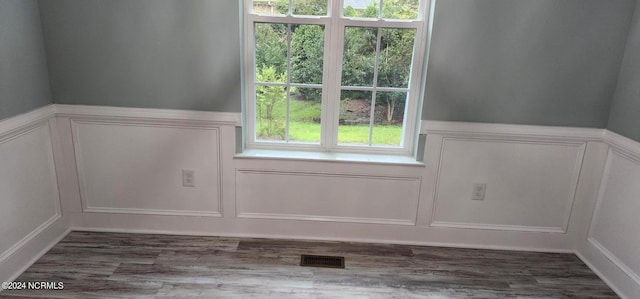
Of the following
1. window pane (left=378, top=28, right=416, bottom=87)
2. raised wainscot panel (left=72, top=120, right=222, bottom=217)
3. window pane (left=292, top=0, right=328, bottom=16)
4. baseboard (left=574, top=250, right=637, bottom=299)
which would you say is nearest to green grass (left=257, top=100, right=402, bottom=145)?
window pane (left=378, top=28, right=416, bottom=87)

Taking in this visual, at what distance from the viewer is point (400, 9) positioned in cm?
238

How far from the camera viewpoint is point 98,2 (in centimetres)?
225

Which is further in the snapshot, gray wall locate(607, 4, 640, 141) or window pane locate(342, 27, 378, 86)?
window pane locate(342, 27, 378, 86)

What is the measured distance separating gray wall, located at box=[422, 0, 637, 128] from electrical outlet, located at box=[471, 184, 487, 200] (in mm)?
443

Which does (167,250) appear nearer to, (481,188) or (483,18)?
(481,188)

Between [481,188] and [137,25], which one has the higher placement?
[137,25]

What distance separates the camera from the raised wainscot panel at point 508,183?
96.7 inches

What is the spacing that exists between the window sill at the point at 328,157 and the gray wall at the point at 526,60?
337 mm

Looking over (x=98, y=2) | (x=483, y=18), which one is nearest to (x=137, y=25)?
(x=98, y=2)

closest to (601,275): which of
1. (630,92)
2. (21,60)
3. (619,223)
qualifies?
(619,223)

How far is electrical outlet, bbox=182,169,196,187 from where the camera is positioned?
8.41 ft

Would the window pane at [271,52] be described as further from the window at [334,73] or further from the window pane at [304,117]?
the window pane at [304,117]

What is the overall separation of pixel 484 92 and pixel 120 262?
2.44 m

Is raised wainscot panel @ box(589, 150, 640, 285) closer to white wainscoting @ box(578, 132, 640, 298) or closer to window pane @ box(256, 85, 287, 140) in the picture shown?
white wainscoting @ box(578, 132, 640, 298)
